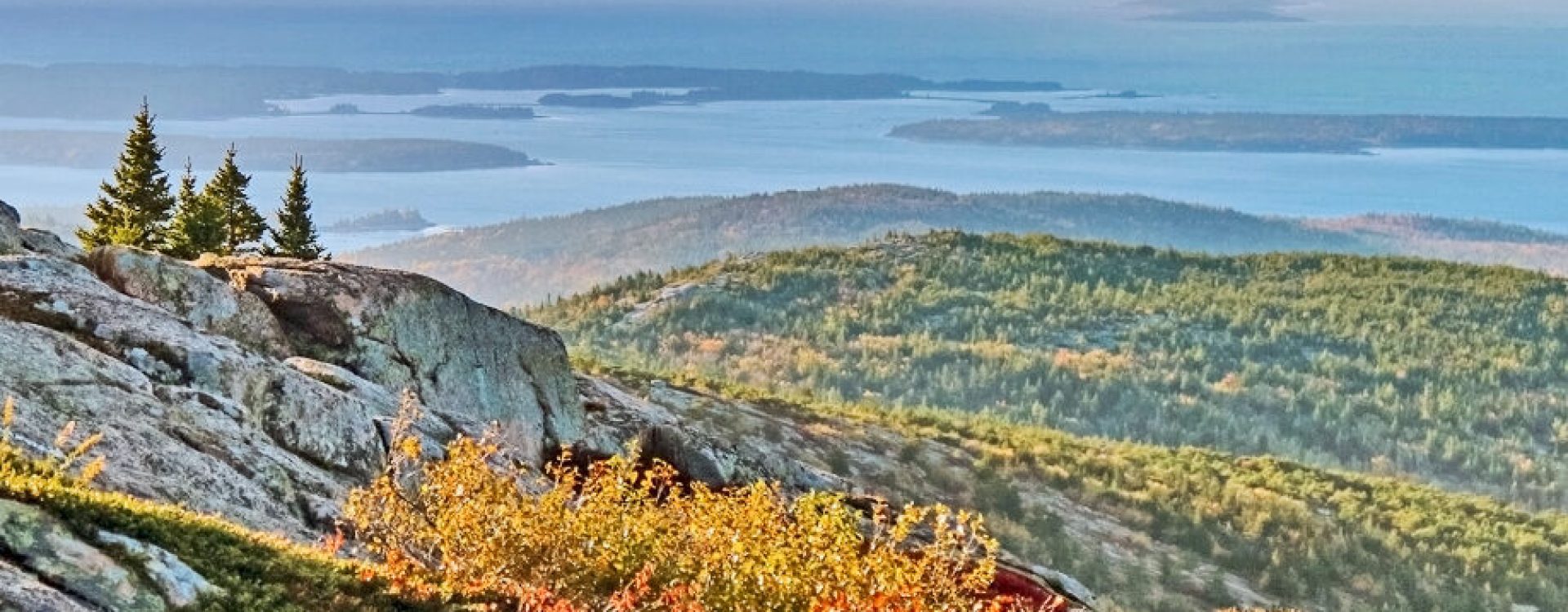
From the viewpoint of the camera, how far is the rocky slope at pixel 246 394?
9289mm

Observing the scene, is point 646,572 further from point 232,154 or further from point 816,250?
point 816,250

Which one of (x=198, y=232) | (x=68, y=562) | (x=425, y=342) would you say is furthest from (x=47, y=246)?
(x=198, y=232)

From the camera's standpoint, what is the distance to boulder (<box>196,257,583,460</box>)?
73.0 feet

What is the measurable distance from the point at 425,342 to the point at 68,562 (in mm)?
14783

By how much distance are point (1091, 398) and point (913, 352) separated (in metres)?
15.2

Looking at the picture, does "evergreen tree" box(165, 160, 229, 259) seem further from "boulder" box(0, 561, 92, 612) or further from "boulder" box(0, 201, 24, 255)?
"boulder" box(0, 561, 92, 612)

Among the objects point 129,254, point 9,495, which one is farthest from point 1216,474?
point 9,495

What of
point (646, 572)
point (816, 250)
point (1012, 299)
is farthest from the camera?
point (816, 250)

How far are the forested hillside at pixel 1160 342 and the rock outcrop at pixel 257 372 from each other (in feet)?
148

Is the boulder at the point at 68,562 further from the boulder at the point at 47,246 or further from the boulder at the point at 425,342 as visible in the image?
the boulder at the point at 425,342

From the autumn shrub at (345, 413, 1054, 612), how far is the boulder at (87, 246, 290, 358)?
10.7 m

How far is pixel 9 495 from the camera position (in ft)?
30.2

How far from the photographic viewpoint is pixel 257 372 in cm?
1739

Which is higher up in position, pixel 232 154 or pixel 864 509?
pixel 232 154
